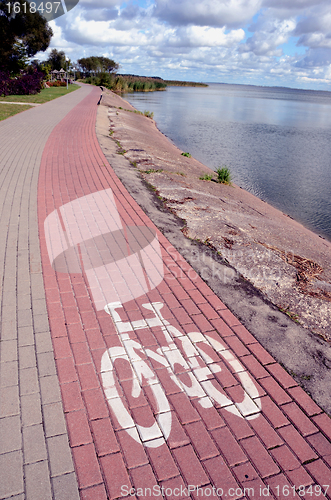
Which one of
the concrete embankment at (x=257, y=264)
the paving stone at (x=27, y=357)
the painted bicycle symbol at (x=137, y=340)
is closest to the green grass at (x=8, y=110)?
the concrete embankment at (x=257, y=264)

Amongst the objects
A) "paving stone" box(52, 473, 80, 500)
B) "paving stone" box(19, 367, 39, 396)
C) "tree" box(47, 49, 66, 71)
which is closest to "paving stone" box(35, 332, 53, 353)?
"paving stone" box(19, 367, 39, 396)

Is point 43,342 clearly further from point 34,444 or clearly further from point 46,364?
point 34,444

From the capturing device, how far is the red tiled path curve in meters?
2.35

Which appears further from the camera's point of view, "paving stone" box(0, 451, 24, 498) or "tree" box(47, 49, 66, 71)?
"tree" box(47, 49, 66, 71)

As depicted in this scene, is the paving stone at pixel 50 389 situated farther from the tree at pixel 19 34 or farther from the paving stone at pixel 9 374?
the tree at pixel 19 34

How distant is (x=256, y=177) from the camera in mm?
15875

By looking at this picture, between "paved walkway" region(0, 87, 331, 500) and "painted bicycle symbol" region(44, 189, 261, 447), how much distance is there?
0.01 meters

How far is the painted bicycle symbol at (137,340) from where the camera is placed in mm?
Result: 2854

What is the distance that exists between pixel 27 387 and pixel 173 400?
1.29 metres

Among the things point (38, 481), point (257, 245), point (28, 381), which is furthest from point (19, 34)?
point (38, 481)

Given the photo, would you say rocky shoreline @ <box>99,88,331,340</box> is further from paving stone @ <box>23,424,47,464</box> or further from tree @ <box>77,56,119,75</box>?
tree @ <box>77,56,119,75</box>

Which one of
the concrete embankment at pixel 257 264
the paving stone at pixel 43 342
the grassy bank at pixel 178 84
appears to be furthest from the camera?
the grassy bank at pixel 178 84

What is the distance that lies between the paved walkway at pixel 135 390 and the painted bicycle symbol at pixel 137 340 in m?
0.01

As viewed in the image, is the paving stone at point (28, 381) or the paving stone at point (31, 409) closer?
the paving stone at point (31, 409)
